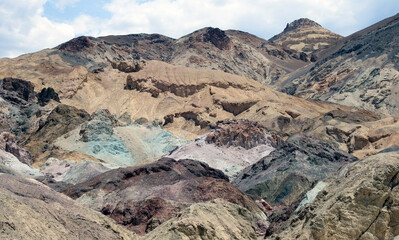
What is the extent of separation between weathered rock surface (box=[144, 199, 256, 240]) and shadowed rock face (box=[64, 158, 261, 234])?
4.18 meters

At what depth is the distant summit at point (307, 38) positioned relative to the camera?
164875mm

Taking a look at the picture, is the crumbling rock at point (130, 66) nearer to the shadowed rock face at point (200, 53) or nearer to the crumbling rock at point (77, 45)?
the shadowed rock face at point (200, 53)

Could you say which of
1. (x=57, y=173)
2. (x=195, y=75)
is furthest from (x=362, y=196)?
(x=195, y=75)

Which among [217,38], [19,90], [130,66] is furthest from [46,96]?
[217,38]

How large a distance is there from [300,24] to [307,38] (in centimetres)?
1728

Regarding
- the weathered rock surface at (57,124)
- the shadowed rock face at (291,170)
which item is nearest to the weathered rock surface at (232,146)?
the shadowed rock face at (291,170)

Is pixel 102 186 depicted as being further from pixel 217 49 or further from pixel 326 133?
pixel 217 49

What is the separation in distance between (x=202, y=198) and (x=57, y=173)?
20.3 metres

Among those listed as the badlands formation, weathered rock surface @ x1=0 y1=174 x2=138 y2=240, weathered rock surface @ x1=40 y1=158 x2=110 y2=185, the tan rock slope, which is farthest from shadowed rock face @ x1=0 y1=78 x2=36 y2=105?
weathered rock surface @ x1=0 y1=174 x2=138 y2=240

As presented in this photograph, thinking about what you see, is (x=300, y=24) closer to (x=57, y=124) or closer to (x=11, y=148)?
(x=57, y=124)

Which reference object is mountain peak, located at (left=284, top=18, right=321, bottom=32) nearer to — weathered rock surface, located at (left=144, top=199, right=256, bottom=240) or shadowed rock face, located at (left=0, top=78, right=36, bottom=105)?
shadowed rock face, located at (left=0, top=78, right=36, bottom=105)

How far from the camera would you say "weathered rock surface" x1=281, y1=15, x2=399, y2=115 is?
8981 centimetres

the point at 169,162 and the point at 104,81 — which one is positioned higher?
the point at 104,81

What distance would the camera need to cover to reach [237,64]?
133 metres
